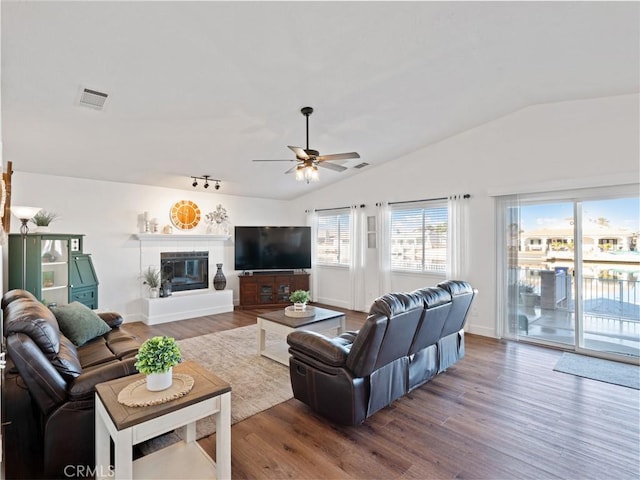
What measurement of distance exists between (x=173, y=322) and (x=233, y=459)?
4.19m

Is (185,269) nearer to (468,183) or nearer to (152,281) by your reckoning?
(152,281)

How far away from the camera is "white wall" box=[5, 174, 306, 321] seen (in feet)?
16.8

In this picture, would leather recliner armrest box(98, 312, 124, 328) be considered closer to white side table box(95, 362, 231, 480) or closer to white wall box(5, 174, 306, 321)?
white side table box(95, 362, 231, 480)

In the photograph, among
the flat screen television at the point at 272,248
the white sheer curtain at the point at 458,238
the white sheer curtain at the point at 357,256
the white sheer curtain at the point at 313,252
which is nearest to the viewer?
the white sheer curtain at the point at 458,238

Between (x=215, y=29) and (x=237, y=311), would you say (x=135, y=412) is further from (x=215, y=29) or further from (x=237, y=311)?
(x=237, y=311)

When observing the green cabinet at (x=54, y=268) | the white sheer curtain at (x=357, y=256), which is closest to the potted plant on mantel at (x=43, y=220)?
the green cabinet at (x=54, y=268)

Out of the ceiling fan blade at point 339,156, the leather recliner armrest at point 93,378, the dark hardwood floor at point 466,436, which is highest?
the ceiling fan blade at point 339,156

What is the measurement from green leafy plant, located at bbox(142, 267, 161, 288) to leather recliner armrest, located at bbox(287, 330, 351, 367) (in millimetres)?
4102

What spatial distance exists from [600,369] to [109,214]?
295 inches

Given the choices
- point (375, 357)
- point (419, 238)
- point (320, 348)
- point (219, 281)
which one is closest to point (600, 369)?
point (419, 238)

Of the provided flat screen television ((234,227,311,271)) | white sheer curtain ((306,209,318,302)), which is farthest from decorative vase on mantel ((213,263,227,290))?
white sheer curtain ((306,209,318,302))

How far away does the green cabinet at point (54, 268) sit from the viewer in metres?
4.24

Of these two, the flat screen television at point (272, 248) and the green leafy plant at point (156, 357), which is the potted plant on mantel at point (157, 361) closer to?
the green leafy plant at point (156, 357)

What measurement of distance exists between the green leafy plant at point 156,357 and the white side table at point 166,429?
0.64 ft
